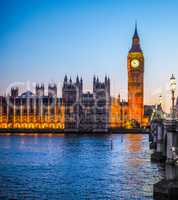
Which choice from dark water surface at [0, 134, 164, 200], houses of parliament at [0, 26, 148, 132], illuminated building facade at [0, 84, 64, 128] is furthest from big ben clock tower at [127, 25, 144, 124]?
dark water surface at [0, 134, 164, 200]

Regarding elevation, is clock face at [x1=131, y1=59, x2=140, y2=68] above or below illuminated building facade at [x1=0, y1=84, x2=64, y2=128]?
above

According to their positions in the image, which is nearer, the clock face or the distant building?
the distant building

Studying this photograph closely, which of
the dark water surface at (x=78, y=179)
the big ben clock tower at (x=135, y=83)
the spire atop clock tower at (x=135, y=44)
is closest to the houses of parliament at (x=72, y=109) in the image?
the big ben clock tower at (x=135, y=83)

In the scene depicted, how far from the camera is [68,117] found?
153 m

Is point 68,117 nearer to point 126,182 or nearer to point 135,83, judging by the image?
point 135,83

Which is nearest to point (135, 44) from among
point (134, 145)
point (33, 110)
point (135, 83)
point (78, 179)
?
point (135, 83)

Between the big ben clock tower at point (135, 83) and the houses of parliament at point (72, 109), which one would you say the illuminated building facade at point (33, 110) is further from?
the big ben clock tower at point (135, 83)

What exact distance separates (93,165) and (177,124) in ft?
74.6

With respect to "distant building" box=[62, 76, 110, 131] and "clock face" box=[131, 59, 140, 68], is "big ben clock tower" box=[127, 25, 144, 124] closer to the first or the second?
"clock face" box=[131, 59, 140, 68]

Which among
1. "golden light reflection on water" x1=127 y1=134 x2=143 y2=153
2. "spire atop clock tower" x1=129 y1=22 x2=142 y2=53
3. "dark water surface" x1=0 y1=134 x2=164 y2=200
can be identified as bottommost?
"golden light reflection on water" x1=127 y1=134 x2=143 y2=153

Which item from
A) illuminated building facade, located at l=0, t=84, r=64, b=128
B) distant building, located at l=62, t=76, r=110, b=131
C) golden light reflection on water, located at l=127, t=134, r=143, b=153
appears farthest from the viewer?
illuminated building facade, located at l=0, t=84, r=64, b=128

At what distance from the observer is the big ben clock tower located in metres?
172

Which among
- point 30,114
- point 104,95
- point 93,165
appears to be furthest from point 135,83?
point 93,165

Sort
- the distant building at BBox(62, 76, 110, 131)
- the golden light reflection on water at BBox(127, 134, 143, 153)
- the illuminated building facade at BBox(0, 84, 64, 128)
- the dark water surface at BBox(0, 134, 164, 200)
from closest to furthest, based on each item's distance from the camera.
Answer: the dark water surface at BBox(0, 134, 164, 200)
the golden light reflection on water at BBox(127, 134, 143, 153)
the distant building at BBox(62, 76, 110, 131)
the illuminated building facade at BBox(0, 84, 64, 128)
